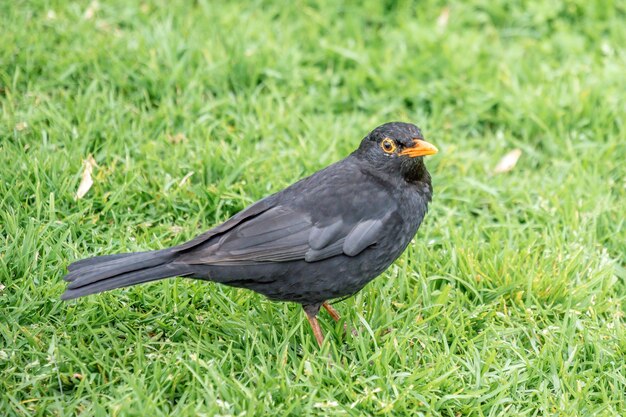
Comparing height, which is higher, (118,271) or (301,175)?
(118,271)

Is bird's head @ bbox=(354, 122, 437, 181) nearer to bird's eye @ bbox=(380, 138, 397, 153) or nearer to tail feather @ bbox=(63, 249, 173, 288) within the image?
bird's eye @ bbox=(380, 138, 397, 153)

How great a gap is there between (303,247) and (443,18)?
3718mm

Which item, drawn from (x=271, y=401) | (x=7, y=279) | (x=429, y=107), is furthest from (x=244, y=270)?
(x=429, y=107)

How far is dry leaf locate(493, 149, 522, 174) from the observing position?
5.55m

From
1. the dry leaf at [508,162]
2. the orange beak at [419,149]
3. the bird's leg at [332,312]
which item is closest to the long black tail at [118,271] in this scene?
the bird's leg at [332,312]

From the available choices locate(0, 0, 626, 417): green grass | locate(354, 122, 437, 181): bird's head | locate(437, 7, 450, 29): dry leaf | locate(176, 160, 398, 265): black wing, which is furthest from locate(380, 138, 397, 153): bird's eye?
locate(437, 7, 450, 29): dry leaf

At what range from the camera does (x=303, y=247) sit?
380 centimetres

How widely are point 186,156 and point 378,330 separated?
1.89 meters

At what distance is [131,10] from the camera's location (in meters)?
6.46

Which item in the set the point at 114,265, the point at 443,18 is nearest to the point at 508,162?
the point at 443,18

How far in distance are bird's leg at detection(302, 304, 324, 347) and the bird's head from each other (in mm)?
794

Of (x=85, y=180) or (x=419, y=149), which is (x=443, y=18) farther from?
(x=85, y=180)

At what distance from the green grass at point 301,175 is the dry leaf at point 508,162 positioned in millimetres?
71

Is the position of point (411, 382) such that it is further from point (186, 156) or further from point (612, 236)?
point (186, 156)
